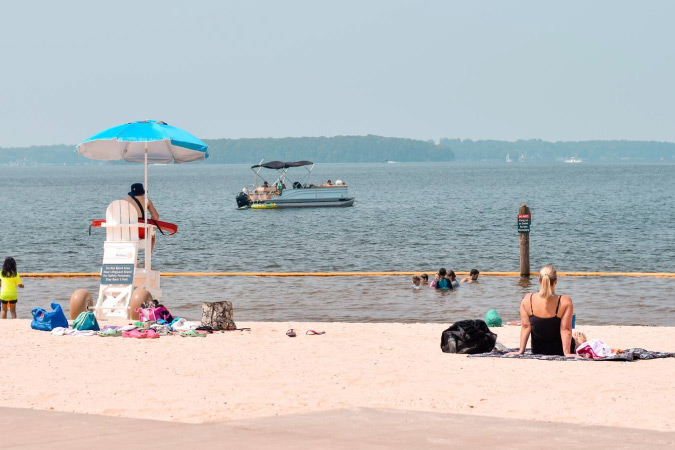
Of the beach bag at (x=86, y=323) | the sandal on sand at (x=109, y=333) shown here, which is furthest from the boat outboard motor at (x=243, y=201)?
the sandal on sand at (x=109, y=333)

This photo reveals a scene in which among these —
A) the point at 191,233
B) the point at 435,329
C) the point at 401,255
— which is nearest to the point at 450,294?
the point at 435,329

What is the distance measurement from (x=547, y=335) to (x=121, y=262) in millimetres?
8324

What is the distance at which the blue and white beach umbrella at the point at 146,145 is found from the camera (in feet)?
58.2

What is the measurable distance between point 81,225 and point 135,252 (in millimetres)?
51278

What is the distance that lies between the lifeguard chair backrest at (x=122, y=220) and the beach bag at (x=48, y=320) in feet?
8.53

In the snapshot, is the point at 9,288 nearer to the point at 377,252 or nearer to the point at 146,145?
the point at 146,145

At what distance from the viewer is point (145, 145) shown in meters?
19.1

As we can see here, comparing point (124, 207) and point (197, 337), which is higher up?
point (124, 207)

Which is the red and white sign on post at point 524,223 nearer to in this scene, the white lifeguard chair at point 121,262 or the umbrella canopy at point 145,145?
the umbrella canopy at point 145,145

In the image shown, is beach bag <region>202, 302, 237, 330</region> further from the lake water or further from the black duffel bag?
the lake water

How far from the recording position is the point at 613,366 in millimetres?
12070

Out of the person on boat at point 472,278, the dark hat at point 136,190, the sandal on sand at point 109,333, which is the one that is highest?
the dark hat at point 136,190

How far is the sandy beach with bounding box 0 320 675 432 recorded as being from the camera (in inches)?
374

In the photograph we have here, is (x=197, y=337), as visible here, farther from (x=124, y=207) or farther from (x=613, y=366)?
(x=613, y=366)
